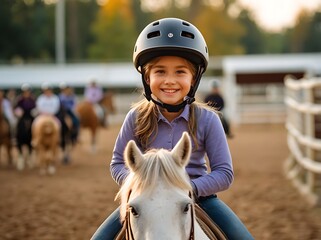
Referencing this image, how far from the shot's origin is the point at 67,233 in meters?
8.03

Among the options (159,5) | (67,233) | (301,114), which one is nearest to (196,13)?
(159,5)

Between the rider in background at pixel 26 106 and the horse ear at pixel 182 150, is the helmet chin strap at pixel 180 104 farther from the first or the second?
the rider in background at pixel 26 106

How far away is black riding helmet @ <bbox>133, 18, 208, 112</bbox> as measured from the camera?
358 centimetres

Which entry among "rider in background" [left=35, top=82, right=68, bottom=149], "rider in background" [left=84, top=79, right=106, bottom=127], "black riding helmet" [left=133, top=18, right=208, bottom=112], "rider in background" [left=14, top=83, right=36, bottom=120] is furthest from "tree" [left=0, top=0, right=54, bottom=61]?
"black riding helmet" [left=133, top=18, right=208, bottom=112]

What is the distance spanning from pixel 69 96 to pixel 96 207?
9.01 meters

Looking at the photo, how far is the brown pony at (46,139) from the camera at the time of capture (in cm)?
1526

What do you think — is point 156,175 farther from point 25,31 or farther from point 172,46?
point 25,31

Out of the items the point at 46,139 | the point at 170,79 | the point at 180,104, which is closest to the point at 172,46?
the point at 170,79

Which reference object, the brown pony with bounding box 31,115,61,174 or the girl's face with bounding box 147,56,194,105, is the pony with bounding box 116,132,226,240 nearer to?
the girl's face with bounding box 147,56,194,105

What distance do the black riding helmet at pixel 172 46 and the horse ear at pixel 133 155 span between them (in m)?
0.68

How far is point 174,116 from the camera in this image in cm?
364

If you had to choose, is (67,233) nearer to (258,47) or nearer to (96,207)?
(96,207)

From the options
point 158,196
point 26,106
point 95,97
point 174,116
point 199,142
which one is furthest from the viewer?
point 95,97

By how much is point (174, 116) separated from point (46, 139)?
12169 millimetres
